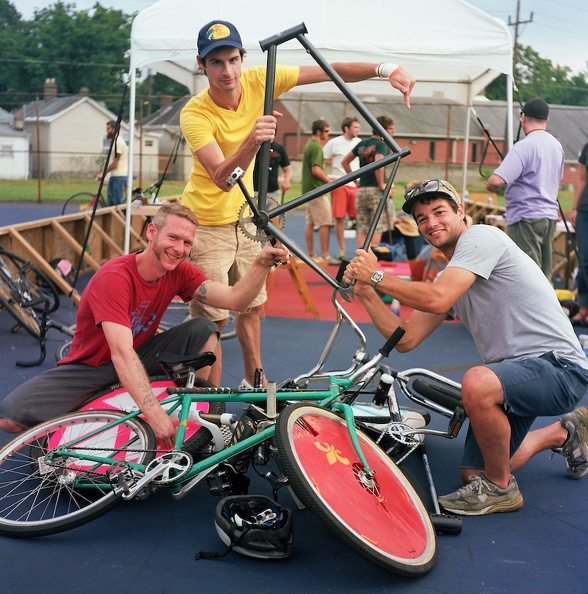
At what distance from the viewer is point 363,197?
10891 millimetres

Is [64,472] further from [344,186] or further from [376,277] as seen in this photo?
[344,186]

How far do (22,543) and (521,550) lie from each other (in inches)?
80.7

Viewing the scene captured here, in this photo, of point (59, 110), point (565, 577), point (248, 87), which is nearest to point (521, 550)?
point (565, 577)

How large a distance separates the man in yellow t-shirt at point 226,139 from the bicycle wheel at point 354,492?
3.75ft

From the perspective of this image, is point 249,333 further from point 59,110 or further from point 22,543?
point 59,110

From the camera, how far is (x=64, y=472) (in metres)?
3.57

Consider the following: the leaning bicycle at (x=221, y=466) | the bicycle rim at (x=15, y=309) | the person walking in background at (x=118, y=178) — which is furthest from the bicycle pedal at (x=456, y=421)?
the person walking in background at (x=118, y=178)

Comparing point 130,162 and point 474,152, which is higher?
point 130,162

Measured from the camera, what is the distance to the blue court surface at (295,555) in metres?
3.02

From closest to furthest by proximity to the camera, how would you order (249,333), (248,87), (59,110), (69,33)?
(248,87), (249,333), (59,110), (69,33)

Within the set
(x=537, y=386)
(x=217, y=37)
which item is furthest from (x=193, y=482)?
(x=217, y=37)

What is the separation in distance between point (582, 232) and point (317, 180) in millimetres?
4672

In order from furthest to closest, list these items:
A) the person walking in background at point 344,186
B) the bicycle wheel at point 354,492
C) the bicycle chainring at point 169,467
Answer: the person walking in background at point 344,186 < the bicycle chainring at point 169,467 < the bicycle wheel at point 354,492

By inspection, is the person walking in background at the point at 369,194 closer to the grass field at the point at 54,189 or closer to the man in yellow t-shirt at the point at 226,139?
the man in yellow t-shirt at the point at 226,139
